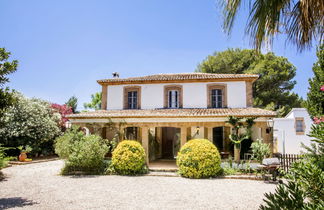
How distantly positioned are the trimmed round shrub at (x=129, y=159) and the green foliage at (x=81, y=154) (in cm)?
91

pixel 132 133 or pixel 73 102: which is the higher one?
pixel 73 102

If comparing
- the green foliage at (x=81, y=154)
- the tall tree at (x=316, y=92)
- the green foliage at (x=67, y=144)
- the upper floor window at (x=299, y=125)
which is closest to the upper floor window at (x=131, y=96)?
the green foliage at (x=81, y=154)

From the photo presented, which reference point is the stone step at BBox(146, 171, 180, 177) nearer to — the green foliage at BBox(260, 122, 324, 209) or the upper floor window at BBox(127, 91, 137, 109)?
the upper floor window at BBox(127, 91, 137, 109)

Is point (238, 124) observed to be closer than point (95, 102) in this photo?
Yes

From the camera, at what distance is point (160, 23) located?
11.9 meters

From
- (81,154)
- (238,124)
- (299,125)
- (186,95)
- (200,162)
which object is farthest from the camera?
(299,125)

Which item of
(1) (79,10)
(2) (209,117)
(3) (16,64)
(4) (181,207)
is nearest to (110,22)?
(1) (79,10)

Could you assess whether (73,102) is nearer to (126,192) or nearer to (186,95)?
(186,95)

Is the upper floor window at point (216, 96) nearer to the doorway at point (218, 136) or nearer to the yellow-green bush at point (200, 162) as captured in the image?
the doorway at point (218, 136)

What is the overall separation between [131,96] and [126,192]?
977cm

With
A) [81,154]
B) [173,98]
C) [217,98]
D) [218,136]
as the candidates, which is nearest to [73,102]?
[173,98]

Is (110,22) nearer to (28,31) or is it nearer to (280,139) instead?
(28,31)

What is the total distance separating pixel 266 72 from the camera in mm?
28141

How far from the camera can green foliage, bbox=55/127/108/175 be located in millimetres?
11711
